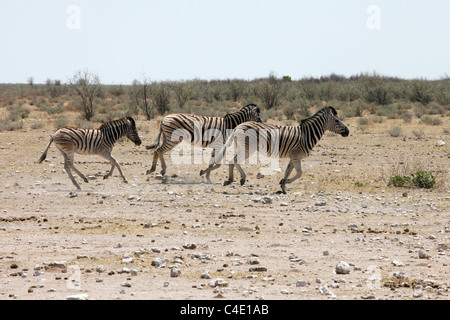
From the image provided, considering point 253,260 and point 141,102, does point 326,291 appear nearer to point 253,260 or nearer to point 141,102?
point 253,260

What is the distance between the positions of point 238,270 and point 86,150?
786cm

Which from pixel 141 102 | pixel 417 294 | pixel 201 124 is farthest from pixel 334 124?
pixel 141 102

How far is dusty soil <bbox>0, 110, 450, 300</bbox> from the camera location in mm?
6926

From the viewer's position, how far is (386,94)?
41344 millimetres

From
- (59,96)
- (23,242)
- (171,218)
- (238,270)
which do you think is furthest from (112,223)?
(59,96)

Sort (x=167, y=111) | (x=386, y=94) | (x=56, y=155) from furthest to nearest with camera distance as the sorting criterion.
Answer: (x=386, y=94), (x=167, y=111), (x=56, y=155)

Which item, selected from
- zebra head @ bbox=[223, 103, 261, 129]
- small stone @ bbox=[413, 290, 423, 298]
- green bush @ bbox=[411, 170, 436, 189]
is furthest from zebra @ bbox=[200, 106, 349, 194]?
small stone @ bbox=[413, 290, 423, 298]

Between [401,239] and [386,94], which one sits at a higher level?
[386,94]

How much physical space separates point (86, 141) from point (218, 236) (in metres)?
6.06

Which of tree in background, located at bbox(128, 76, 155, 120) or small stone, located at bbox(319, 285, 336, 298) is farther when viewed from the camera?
tree in background, located at bbox(128, 76, 155, 120)

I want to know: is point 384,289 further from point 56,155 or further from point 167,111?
point 167,111

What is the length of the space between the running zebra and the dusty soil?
0.50 m

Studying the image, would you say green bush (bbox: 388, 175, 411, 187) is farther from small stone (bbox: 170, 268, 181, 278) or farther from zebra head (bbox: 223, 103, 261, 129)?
small stone (bbox: 170, 268, 181, 278)
